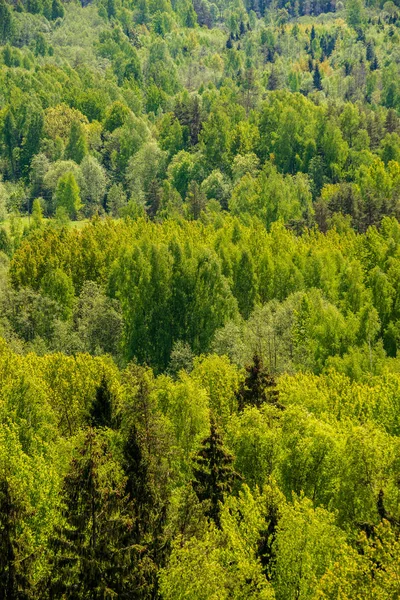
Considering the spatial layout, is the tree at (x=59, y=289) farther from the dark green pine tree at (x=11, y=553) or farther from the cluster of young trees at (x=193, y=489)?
the dark green pine tree at (x=11, y=553)

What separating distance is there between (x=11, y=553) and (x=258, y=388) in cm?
2722

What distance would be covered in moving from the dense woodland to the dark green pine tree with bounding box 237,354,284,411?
164mm

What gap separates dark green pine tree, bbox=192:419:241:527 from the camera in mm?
48031

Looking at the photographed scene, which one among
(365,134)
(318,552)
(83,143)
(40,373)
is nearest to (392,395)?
(318,552)

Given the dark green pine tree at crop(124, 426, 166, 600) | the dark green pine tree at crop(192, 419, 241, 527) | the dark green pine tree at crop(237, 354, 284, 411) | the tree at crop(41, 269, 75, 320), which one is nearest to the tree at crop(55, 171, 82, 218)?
the tree at crop(41, 269, 75, 320)

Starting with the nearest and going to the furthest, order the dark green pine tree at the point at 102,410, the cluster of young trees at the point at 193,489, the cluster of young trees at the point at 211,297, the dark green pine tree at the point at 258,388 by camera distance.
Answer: the cluster of young trees at the point at 193,489 < the dark green pine tree at the point at 102,410 < the dark green pine tree at the point at 258,388 < the cluster of young trees at the point at 211,297

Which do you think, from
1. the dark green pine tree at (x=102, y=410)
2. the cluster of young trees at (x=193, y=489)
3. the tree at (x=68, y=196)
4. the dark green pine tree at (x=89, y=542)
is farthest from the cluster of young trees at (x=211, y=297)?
the tree at (x=68, y=196)

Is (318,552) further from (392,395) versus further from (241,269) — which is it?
(241,269)

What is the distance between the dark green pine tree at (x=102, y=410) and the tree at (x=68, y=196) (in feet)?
395

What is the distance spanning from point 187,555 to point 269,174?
430ft

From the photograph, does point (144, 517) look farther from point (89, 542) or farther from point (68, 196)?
point (68, 196)

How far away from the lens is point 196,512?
145 feet

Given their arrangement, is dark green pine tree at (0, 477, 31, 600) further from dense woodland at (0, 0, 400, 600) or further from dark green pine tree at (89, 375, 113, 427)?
dark green pine tree at (89, 375, 113, 427)

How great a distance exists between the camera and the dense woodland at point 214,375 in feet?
127
